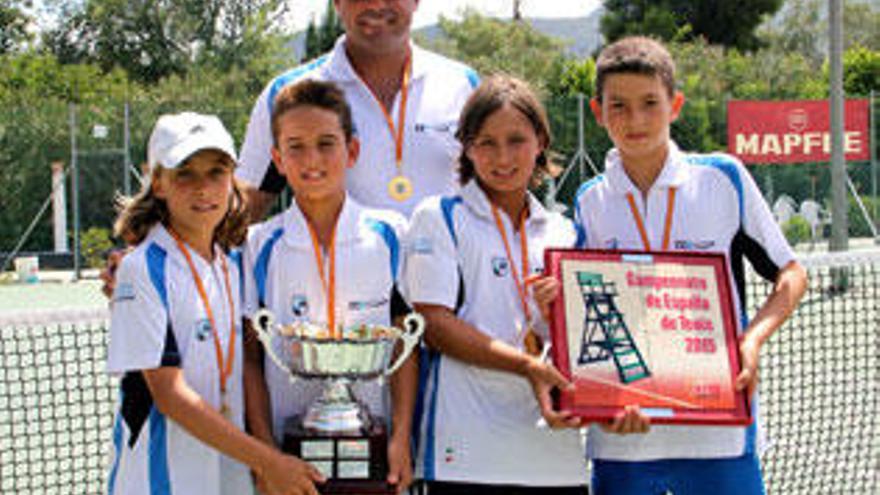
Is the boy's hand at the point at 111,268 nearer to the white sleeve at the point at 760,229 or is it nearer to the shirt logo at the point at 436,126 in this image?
the shirt logo at the point at 436,126

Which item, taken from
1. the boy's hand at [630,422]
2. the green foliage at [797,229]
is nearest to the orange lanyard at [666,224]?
the boy's hand at [630,422]

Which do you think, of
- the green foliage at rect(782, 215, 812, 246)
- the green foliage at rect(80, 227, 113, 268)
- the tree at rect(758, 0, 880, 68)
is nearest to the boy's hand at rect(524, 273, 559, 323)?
the green foliage at rect(782, 215, 812, 246)

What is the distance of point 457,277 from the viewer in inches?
100

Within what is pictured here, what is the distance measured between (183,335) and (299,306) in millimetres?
269

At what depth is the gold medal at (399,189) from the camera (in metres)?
2.81

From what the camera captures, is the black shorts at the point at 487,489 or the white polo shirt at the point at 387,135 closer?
the black shorts at the point at 487,489

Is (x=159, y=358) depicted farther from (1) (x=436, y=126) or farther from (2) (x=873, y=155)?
(2) (x=873, y=155)

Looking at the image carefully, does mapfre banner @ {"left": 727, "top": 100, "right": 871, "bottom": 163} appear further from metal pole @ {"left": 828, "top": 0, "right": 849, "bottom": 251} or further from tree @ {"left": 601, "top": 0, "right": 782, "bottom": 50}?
tree @ {"left": 601, "top": 0, "right": 782, "bottom": 50}

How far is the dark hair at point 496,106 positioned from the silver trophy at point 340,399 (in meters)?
0.45

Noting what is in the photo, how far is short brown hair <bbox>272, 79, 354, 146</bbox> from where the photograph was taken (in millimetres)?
2557

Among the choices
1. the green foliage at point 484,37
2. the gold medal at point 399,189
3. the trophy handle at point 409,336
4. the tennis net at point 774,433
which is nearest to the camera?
the trophy handle at point 409,336

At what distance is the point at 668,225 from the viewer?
2660 millimetres

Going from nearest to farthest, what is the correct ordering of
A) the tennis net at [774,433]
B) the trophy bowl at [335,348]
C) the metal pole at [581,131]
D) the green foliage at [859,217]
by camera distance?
the trophy bowl at [335,348] → the tennis net at [774,433] → the metal pole at [581,131] → the green foliage at [859,217]

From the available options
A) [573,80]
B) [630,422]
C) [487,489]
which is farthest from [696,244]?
[573,80]
